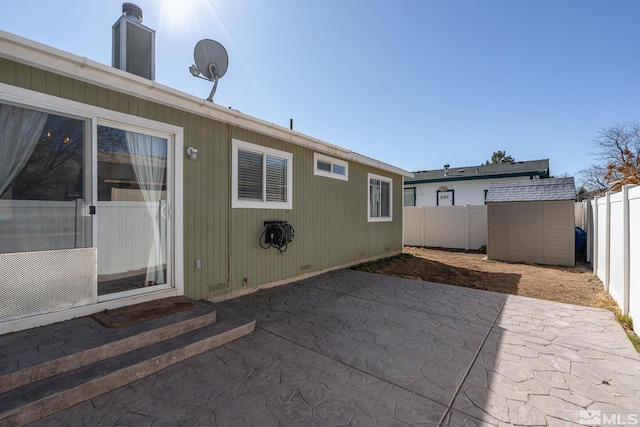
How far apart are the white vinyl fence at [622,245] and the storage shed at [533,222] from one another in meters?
1.90

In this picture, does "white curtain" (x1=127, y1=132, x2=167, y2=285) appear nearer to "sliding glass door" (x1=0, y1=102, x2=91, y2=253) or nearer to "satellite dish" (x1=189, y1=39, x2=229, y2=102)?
"sliding glass door" (x1=0, y1=102, x2=91, y2=253)

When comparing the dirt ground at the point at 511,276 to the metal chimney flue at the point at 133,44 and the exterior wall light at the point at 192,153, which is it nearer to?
the exterior wall light at the point at 192,153

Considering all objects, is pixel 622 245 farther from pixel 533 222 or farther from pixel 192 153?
pixel 192 153

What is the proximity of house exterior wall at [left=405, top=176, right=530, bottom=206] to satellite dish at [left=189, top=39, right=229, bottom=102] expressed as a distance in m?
13.1

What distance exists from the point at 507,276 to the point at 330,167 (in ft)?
15.2

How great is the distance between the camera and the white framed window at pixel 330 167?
5641 millimetres

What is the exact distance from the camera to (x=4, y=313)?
2.28m

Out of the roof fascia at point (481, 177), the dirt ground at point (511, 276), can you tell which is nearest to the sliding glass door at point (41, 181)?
the dirt ground at point (511, 276)

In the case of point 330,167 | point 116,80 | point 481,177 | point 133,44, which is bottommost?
point 330,167

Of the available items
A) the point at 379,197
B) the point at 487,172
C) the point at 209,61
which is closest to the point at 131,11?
the point at 209,61

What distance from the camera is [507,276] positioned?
594 cm

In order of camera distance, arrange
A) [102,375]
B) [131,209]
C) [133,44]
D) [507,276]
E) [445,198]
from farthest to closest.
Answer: [445,198] < [507,276] < [133,44] < [131,209] < [102,375]

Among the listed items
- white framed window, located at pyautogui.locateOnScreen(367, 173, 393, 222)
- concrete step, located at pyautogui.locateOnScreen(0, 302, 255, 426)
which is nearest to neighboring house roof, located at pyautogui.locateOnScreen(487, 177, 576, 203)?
white framed window, located at pyautogui.locateOnScreen(367, 173, 393, 222)

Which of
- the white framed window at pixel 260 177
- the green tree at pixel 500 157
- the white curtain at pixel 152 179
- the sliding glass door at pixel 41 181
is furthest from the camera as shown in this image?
the green tree at pixel 500 157
